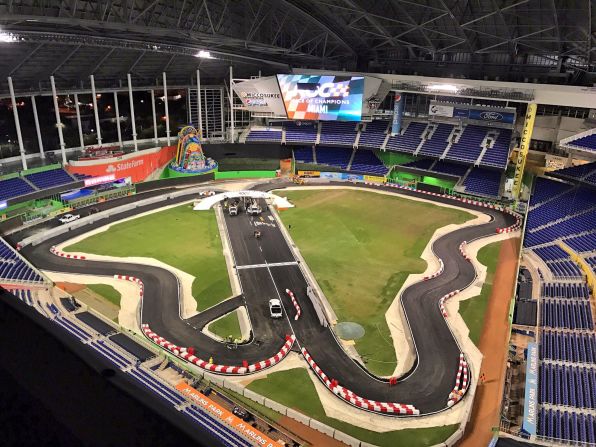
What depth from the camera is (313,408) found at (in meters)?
25.6

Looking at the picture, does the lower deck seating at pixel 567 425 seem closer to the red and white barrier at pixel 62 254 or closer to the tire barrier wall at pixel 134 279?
the tire barrier wall at pixel 134 279

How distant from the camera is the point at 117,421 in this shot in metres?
3.02

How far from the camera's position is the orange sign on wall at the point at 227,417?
875 inches

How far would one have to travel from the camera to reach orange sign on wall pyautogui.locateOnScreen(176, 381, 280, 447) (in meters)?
22.2

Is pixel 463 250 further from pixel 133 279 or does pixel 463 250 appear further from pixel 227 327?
pixel 133 279

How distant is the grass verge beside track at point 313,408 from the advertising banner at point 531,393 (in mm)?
3640

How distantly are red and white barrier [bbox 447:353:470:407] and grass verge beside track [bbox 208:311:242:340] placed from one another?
46.2 ft

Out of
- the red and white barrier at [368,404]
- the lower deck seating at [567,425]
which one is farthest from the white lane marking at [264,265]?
the lower deck seating at [567,425]

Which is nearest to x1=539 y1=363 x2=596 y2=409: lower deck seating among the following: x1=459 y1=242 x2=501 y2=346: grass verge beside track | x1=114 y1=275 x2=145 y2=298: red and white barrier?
x1=459 y1=242 x2=501 y2=346: grass verge beside track

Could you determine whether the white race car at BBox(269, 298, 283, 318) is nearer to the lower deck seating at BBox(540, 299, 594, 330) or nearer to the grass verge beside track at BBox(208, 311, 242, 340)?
the grass verge beside track at BBox(208, 311, 242, 340)

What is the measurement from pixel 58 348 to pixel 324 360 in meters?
27.4

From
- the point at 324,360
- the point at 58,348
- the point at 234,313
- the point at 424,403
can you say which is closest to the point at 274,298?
the point at 234,313

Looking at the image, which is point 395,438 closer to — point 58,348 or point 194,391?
point 194,391

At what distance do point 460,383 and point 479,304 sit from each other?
1054 cm
